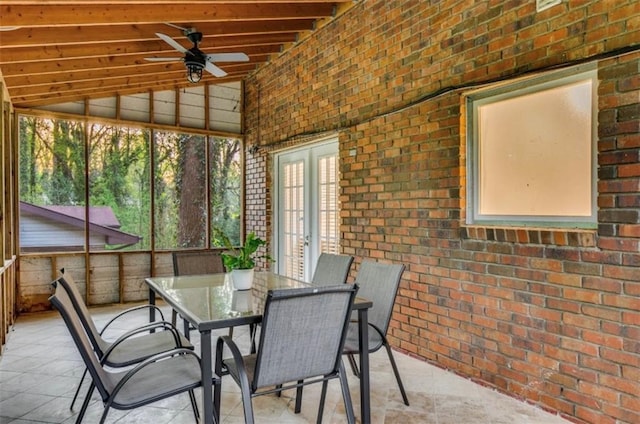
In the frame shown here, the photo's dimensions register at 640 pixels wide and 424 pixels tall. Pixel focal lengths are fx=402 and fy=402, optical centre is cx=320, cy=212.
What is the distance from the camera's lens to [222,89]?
6.41 metres

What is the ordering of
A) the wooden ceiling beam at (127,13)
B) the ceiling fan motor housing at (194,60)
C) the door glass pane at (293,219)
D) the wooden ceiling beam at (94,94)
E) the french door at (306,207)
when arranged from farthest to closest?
the door glass pane at (293,219)
the wooden ceiling beam at (94,94)
the french door at (306,207)
the ceiling fan motor housing at (194,60)
the wooden ceiling beam at (127,13)

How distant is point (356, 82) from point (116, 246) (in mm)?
3956

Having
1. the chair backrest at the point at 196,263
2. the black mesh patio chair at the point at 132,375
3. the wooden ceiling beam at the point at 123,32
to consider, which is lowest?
the black mesh patio chair at the point at 132,375

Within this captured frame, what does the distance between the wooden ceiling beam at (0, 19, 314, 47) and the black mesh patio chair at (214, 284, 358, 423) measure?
3.02m

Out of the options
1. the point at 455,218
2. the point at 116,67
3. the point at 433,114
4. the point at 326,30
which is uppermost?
the point at 326,30

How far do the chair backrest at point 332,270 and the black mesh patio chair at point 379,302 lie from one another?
19 cm

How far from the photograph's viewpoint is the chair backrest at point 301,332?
1782mm

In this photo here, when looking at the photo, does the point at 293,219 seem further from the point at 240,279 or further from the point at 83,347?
the point at 83,347

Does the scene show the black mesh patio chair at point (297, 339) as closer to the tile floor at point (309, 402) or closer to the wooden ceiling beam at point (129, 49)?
the tile floor at point (309, 402)

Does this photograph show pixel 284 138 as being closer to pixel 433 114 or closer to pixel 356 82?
pixel 356 82

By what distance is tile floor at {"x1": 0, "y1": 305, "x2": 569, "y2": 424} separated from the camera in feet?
8.10

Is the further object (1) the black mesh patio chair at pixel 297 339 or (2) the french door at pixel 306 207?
(2) the french door at pixel 306 207

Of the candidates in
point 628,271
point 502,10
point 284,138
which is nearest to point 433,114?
point 502,10

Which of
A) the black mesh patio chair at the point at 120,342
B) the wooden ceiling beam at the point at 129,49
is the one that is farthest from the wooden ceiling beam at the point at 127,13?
the black mesh patio chair at the point at 120,342
